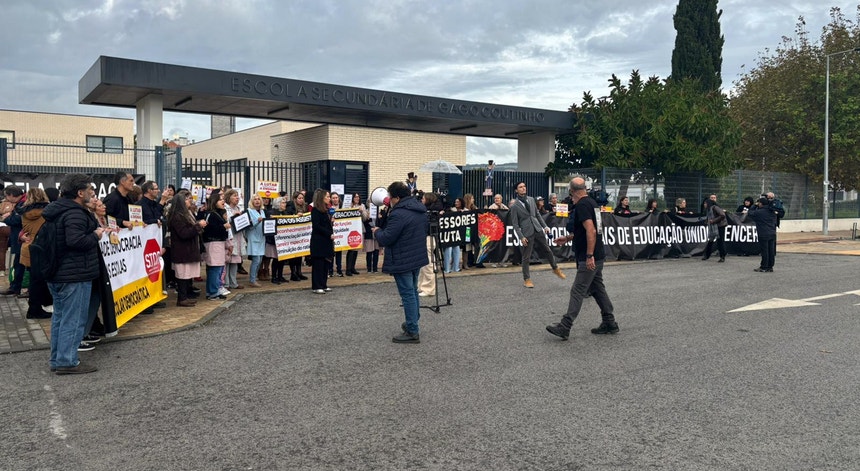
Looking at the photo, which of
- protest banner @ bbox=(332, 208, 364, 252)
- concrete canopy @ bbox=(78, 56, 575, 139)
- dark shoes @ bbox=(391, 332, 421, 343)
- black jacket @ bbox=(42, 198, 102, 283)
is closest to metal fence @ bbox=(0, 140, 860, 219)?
concrete canopy @ bbox=(78, 56, 575, 139)

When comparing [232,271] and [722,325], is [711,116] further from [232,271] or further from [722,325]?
[232,271]

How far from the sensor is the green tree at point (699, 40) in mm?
34562

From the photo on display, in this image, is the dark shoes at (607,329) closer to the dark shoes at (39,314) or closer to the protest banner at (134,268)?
the protest banner at (134,268)

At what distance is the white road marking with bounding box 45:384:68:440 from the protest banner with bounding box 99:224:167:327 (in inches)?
78.9

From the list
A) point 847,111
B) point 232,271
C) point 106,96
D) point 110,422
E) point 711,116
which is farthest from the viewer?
point 847,111

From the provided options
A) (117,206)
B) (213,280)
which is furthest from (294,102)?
(117,206)

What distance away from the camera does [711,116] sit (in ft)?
80.7

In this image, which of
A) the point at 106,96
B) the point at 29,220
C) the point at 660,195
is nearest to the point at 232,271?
the point at 29,220

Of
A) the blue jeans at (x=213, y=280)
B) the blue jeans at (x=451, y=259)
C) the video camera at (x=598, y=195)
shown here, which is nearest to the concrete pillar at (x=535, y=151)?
the video camera at (x=598, y=195)

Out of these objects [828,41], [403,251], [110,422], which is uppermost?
[828,41]

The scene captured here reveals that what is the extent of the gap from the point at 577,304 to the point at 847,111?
29256mm

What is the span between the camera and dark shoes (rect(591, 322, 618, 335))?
771 centimetres

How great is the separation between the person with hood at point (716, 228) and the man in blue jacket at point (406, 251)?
40.2 ft

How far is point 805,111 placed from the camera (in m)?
31.4
